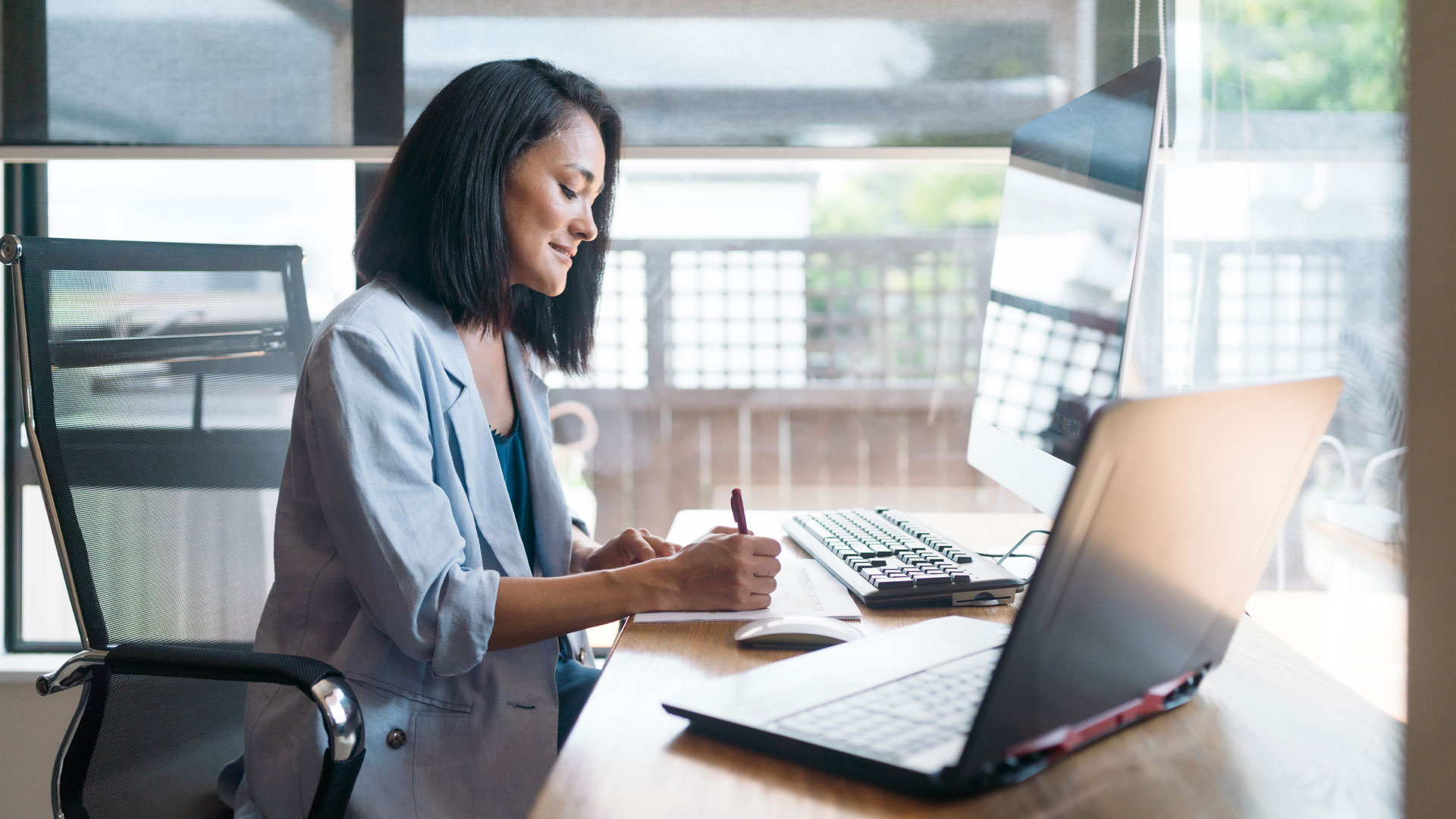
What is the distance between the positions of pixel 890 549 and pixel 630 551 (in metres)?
0.36

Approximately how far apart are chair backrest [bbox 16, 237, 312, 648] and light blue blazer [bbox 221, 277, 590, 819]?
0.63 ft

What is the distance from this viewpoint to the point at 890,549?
1.10 m

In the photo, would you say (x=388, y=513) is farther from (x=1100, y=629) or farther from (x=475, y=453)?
(x=1100, y=629)

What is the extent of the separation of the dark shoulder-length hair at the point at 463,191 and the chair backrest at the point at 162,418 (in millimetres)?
228

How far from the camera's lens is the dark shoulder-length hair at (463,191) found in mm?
1125

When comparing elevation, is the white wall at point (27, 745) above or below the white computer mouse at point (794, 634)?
below

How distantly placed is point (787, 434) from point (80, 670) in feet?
4.64

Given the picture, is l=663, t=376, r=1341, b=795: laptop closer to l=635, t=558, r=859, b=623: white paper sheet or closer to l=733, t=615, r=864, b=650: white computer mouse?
l=733, t=615, r=864, b=650: white computer mouse

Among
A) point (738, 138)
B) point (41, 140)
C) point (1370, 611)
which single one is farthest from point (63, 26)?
point (1370, 611)

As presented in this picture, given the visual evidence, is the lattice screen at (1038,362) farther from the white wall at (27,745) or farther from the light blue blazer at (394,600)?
the white wall at (27,745)

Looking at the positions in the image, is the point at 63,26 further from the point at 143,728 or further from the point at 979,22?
the point at 979,22

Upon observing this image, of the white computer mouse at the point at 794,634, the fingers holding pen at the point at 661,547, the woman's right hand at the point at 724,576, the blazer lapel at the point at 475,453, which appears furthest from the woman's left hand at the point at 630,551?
the white computer mouse at the point at 794,634

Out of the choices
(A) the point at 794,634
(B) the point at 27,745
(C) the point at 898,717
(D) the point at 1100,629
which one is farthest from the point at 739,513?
(B) the point at 27,745

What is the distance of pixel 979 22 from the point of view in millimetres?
1851
